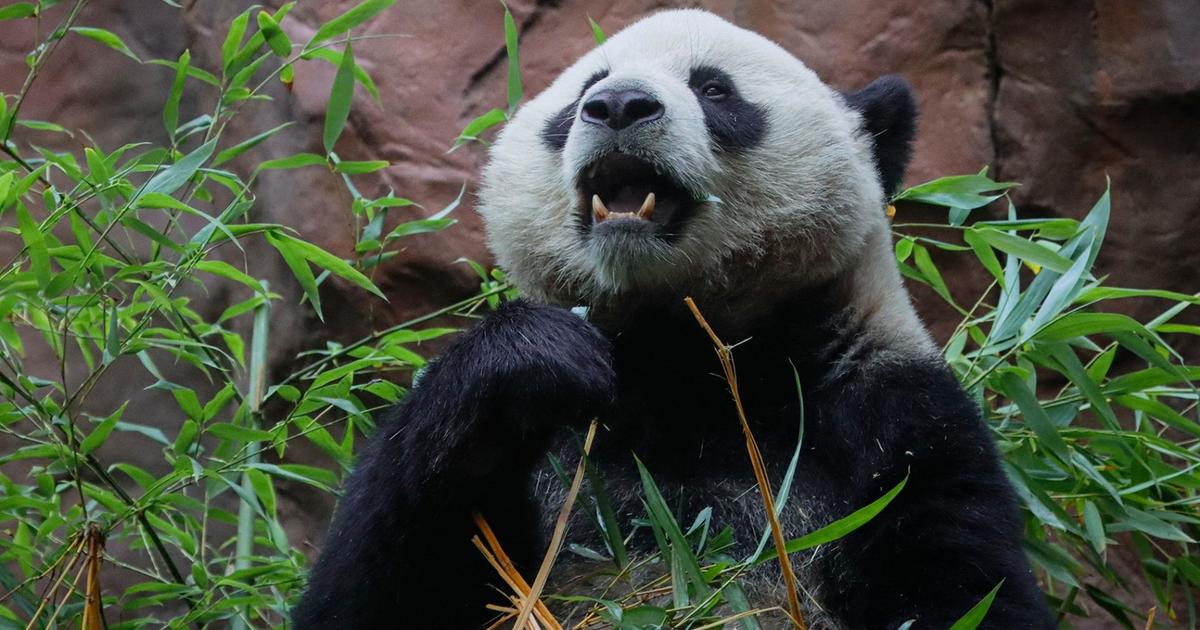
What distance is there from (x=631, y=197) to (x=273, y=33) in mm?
1030

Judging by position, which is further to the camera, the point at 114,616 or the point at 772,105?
the point at 114,616

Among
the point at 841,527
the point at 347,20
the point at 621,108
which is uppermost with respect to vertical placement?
the point at 347,20

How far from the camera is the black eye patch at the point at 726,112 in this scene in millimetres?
3047

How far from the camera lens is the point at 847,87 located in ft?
16.9

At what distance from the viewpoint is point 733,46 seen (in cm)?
332

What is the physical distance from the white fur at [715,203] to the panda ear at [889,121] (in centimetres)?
6

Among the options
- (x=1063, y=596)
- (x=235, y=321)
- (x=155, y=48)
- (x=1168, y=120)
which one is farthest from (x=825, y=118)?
(x=155, y=48)

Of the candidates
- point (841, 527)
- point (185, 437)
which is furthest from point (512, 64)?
point (841, 527)

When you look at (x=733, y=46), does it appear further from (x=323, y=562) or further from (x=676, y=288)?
(x=323, y=562)

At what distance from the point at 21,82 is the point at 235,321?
1453 mm

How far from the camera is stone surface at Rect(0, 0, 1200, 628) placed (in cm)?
494

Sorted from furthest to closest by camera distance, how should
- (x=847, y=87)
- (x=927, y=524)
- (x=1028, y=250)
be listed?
(x=847, y=87) < (x=1028, y=250) < (x=927, y=524)

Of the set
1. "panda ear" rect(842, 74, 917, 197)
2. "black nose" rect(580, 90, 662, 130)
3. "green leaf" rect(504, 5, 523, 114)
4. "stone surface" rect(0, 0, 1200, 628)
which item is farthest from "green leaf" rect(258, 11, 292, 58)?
"stone surface" rect(0, 0, 1200, 628)

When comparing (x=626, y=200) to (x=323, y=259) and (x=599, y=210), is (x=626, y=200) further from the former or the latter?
(x=323, y=259)
